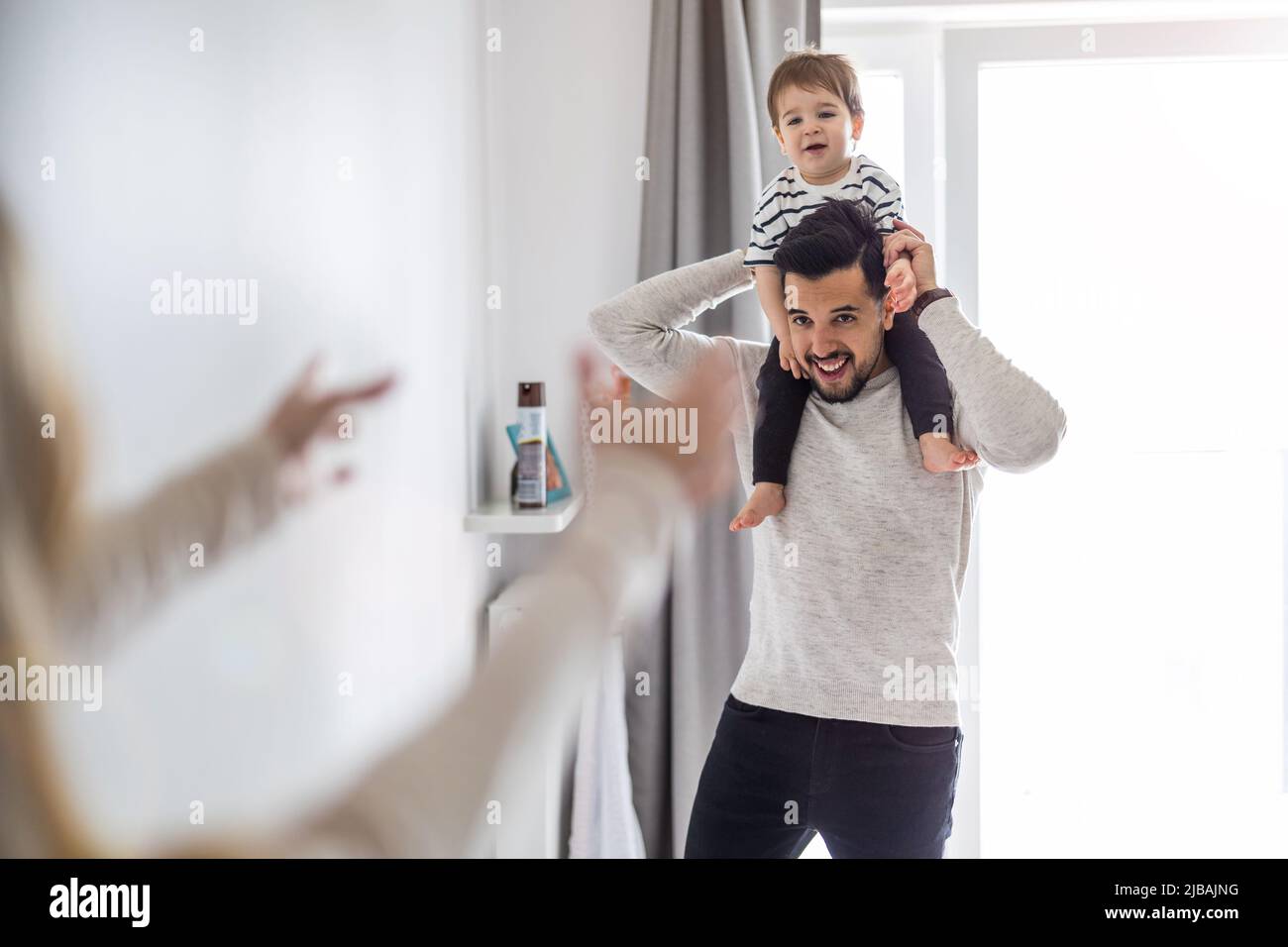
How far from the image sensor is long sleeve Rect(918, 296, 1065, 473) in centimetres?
86

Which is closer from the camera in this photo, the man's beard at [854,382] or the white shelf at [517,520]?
the man's beard at [854,382]

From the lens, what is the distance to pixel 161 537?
475mm

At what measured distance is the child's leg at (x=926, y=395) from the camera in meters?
0.91

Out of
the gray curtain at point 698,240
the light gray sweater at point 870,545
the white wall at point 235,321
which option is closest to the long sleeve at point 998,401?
the light gray sweater at point 870,545

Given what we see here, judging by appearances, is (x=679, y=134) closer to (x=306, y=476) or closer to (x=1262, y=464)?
(x=306, y=476)

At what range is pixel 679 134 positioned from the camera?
1203mm

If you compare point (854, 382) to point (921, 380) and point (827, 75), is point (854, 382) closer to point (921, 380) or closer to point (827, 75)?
point (921, 380)

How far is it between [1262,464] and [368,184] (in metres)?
1.38

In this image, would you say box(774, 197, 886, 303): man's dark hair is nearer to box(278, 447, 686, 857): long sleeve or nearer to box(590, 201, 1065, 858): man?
box(590, 201, 1065, 858): man

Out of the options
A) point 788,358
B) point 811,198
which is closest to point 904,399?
point 788,358

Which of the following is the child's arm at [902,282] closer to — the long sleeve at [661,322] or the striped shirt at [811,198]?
the striped shirt at [811,198]

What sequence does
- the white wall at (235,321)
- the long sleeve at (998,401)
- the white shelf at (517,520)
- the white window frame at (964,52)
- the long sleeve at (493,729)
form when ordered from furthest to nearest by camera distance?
the white window frame at (964,52)
the white shelf at (517,520)
the long sleeve at (998,401)
the white wall at (235,321)
the long sleeve at (493,729)

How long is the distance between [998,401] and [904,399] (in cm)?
11
